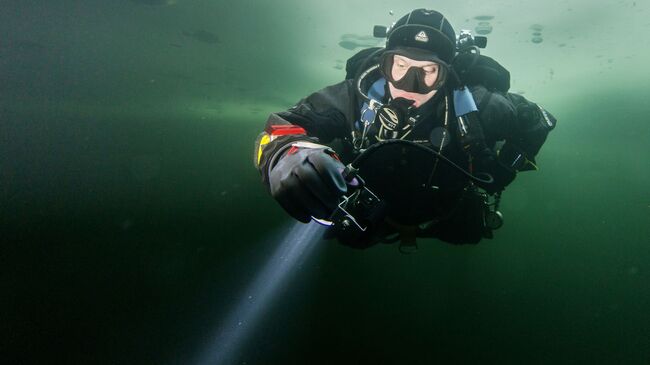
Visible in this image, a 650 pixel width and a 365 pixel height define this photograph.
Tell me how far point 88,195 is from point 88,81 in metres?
2.58

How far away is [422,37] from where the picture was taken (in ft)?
9.54

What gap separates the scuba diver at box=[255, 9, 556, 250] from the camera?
9.43ft

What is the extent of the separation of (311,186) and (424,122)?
2.06 m

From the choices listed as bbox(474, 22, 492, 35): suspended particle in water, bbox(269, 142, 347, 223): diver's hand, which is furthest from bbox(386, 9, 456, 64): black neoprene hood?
bbox(474, 22, 492, 35): suspended particle in water

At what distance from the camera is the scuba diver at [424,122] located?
2875 millimetres

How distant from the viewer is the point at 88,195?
4355 mm

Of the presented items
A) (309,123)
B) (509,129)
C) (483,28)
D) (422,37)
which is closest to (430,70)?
(422,37)

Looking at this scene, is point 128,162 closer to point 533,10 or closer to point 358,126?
point 358,126

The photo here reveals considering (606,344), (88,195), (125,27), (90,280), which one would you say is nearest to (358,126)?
(90,280)

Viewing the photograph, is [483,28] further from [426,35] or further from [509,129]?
[426,35]

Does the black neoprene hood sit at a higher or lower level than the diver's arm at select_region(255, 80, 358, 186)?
higher

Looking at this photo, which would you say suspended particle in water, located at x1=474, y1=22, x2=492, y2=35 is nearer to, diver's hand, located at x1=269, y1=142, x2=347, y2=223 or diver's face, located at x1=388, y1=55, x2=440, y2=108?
diver's face, located at x1=388, y1=55, x2=440, y2=108

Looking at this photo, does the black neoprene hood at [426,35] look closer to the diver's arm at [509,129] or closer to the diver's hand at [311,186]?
the diver's arm at [509,129]

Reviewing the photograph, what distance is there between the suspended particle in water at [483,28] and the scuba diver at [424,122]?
9.75 metres
